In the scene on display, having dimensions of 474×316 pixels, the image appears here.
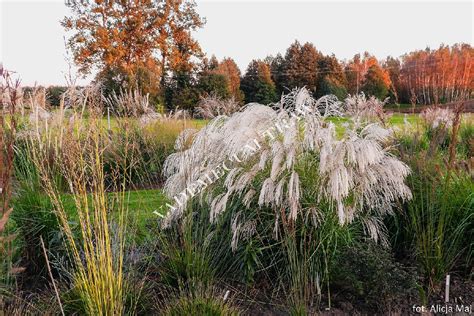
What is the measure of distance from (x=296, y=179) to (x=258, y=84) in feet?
78.1

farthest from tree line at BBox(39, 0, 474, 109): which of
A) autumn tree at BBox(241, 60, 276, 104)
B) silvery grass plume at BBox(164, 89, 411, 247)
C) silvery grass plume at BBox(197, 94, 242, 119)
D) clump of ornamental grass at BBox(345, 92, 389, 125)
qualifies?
silvery grass plume at BBox(164, 89, 411, 247)

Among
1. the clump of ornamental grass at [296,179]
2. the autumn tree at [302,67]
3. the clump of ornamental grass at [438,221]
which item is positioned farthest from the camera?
the autumn tree at [302,67]

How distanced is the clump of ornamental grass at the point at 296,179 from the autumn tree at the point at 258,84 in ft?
71.6

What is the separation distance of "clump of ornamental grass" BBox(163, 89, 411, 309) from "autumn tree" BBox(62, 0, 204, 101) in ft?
77.6

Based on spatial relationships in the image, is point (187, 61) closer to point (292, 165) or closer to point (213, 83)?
point (213, 83)

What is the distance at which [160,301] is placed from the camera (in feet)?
10.3

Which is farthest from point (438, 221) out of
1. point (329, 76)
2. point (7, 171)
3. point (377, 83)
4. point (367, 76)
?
point (329, 76)

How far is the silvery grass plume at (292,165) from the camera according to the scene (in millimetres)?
3146

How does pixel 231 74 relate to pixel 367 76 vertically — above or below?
above

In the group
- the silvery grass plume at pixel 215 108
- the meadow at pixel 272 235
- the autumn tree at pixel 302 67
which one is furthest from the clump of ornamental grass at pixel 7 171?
the autumn tree at pixel 302 67

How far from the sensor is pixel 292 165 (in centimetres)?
338

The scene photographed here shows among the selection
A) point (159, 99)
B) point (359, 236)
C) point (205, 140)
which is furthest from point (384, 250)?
point (159, 99)

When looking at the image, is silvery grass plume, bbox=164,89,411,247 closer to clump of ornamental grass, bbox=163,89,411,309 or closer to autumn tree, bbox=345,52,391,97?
clump of ornamental grass, bbox=163,89,411,309

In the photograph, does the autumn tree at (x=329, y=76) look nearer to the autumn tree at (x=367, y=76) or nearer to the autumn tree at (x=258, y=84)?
the autumn tree at (x=367, y=76)
